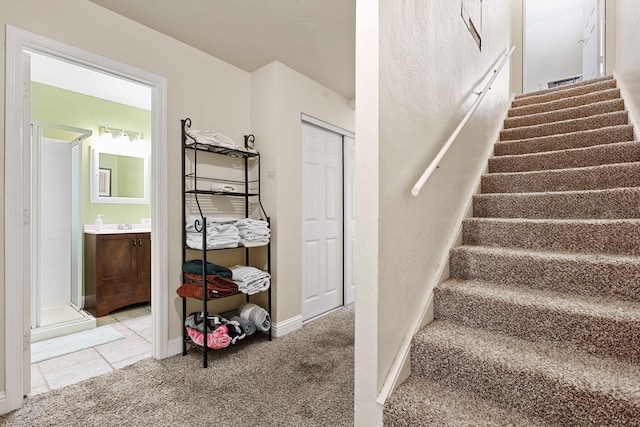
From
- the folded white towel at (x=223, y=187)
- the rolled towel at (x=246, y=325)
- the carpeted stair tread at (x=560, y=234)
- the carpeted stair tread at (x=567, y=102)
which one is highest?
the carpeted stair tread at (x=567, y=102)

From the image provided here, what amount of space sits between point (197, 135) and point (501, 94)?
3.07 metres

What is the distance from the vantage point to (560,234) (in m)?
1.63

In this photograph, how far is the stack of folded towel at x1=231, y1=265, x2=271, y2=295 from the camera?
2363mm

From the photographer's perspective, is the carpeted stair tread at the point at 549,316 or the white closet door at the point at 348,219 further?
the white closet door at the point at 348,219

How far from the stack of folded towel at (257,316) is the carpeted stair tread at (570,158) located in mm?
2261

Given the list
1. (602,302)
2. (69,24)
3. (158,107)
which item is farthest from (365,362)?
(69,24)

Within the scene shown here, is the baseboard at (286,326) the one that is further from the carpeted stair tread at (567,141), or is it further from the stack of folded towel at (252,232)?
the carpeted stair tread at (567,141)

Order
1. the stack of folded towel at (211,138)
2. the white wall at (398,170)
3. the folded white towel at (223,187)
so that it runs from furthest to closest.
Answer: the folded white towel at (223,187) < the stack of folded towel at (211,138) < the white wall at (398,170)

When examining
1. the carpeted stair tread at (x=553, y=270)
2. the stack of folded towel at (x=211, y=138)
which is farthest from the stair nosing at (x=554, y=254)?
the stack of folded towel at (x=211, y=138)

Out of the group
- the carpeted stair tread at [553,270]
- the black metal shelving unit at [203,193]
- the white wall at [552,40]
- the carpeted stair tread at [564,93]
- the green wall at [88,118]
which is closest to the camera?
the carpeted stair tread at [553,270]

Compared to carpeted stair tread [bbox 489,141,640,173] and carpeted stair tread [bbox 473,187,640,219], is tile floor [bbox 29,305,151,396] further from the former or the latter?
carpeted stair tread [bbox 489,141,640,173]

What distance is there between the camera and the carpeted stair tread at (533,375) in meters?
0.96

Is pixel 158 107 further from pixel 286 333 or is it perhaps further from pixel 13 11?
pixel 286 333

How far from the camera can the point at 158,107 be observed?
224 centimetres
